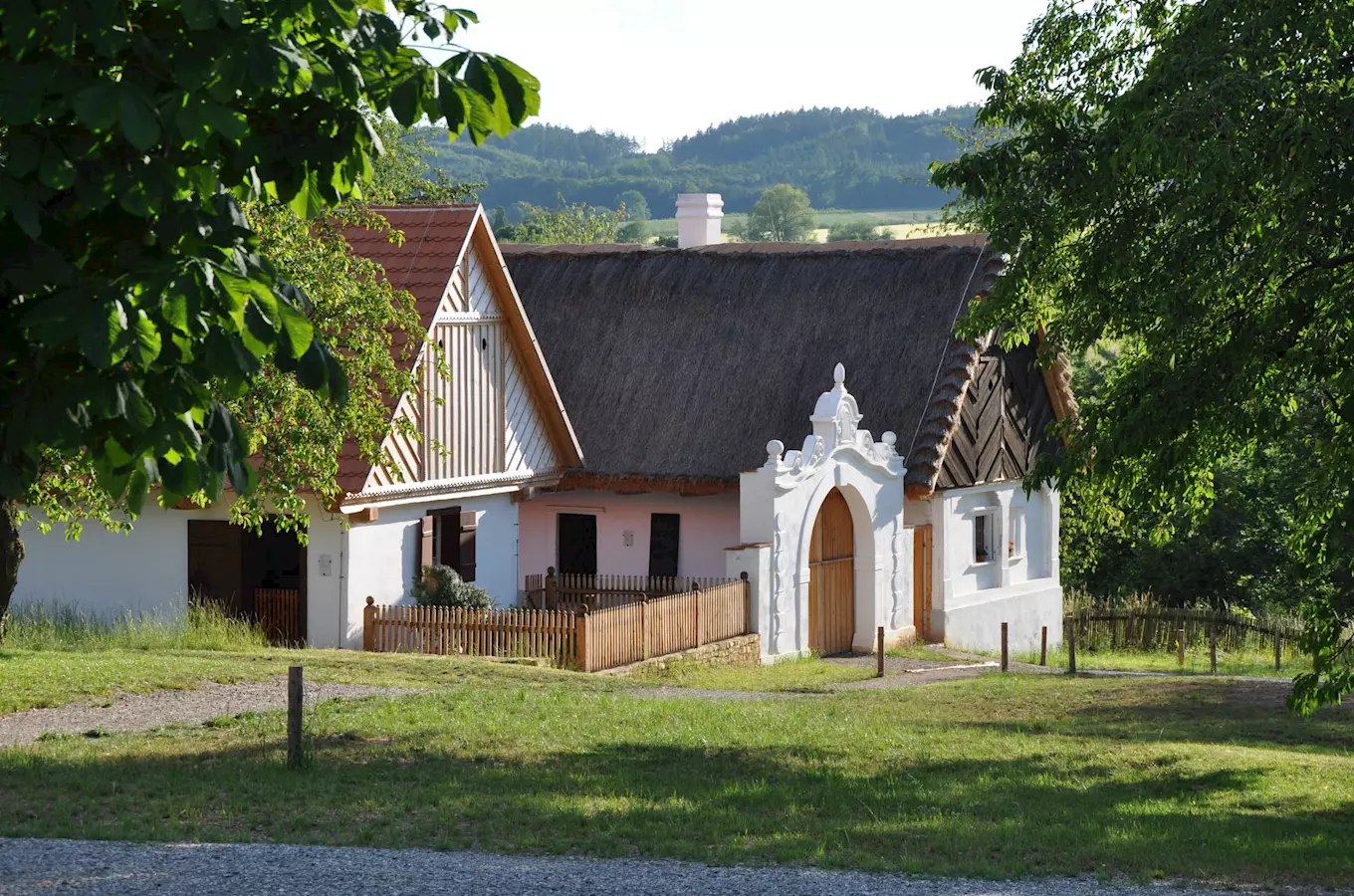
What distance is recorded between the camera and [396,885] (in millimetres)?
9109

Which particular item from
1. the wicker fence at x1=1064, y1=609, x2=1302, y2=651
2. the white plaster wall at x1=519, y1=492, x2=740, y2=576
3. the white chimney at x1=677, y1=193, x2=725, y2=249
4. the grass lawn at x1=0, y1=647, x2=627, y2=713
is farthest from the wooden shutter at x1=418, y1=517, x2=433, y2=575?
the white chimney at x1=677, y1=193, x2=725, y2=249

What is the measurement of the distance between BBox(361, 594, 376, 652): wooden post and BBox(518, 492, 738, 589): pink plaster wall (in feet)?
19.8

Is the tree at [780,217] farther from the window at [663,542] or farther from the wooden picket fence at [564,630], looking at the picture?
the wooden picket fence at [564,630]

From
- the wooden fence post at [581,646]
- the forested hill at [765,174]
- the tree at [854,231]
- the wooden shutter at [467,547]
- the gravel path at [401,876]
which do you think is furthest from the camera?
the forested hill at [765,174]

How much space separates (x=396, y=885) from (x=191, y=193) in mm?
4388

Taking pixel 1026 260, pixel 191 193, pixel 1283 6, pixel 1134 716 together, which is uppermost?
pixel 1283 6

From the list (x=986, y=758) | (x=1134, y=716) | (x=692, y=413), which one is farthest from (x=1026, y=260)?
(x=692, y=413)

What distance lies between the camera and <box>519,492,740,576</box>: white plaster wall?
2998 cm

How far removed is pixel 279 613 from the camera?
24.8 meters

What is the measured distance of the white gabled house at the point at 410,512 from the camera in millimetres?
24141

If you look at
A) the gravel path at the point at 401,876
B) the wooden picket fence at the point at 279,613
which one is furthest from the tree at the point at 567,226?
the gravel path at the point at 401,876

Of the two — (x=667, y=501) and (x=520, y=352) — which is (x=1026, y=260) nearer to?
(x=520, y=352)

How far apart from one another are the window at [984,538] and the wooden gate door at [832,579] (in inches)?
163

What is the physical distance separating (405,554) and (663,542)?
6375mm
